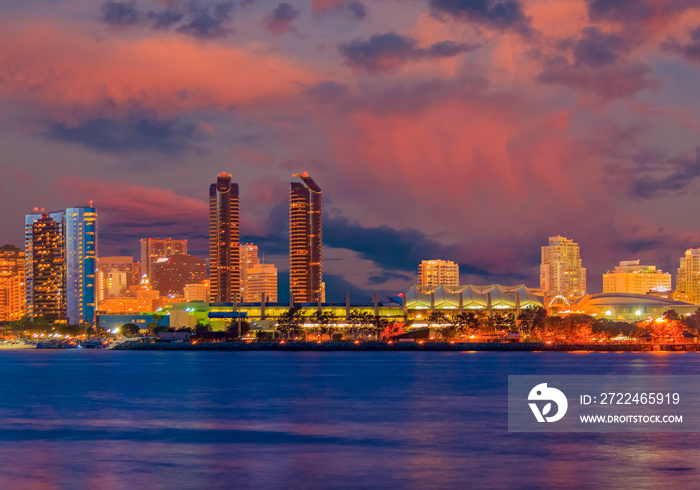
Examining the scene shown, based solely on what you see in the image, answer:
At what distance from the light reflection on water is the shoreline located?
82.5 metres

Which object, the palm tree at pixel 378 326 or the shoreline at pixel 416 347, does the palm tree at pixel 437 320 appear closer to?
the palm tree at pixel 378 326

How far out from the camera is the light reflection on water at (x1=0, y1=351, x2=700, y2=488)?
32750mm

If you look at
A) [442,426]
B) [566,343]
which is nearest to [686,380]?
[442,426]

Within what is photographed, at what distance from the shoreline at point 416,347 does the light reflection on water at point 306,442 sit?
82.5 m

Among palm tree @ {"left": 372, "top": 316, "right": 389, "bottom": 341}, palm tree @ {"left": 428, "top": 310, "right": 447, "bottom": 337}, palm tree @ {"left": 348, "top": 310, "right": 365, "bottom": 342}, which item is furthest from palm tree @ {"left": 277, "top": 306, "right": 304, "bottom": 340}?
palm tree @ {"left": 428, "top": 310, "right": 447, "bottom": 337}

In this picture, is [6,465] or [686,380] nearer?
[6,465]

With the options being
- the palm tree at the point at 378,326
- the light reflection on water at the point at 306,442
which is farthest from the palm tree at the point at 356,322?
the light reflection on water at the point at 306,442

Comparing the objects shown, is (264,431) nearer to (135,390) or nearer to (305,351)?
(135,390)

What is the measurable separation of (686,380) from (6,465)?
196 ft

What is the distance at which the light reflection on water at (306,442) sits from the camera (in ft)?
107

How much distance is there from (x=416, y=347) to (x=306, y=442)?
415 ft

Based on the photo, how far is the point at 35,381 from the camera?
91.4 metres

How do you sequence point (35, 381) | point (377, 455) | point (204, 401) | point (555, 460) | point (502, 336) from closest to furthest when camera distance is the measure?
point (555, 460) → point (377, 455) → point (204, 401) → point (35, 381) → point (502, 336)

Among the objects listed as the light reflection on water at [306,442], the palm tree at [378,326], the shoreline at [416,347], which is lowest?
the shoreline at [416,347]
